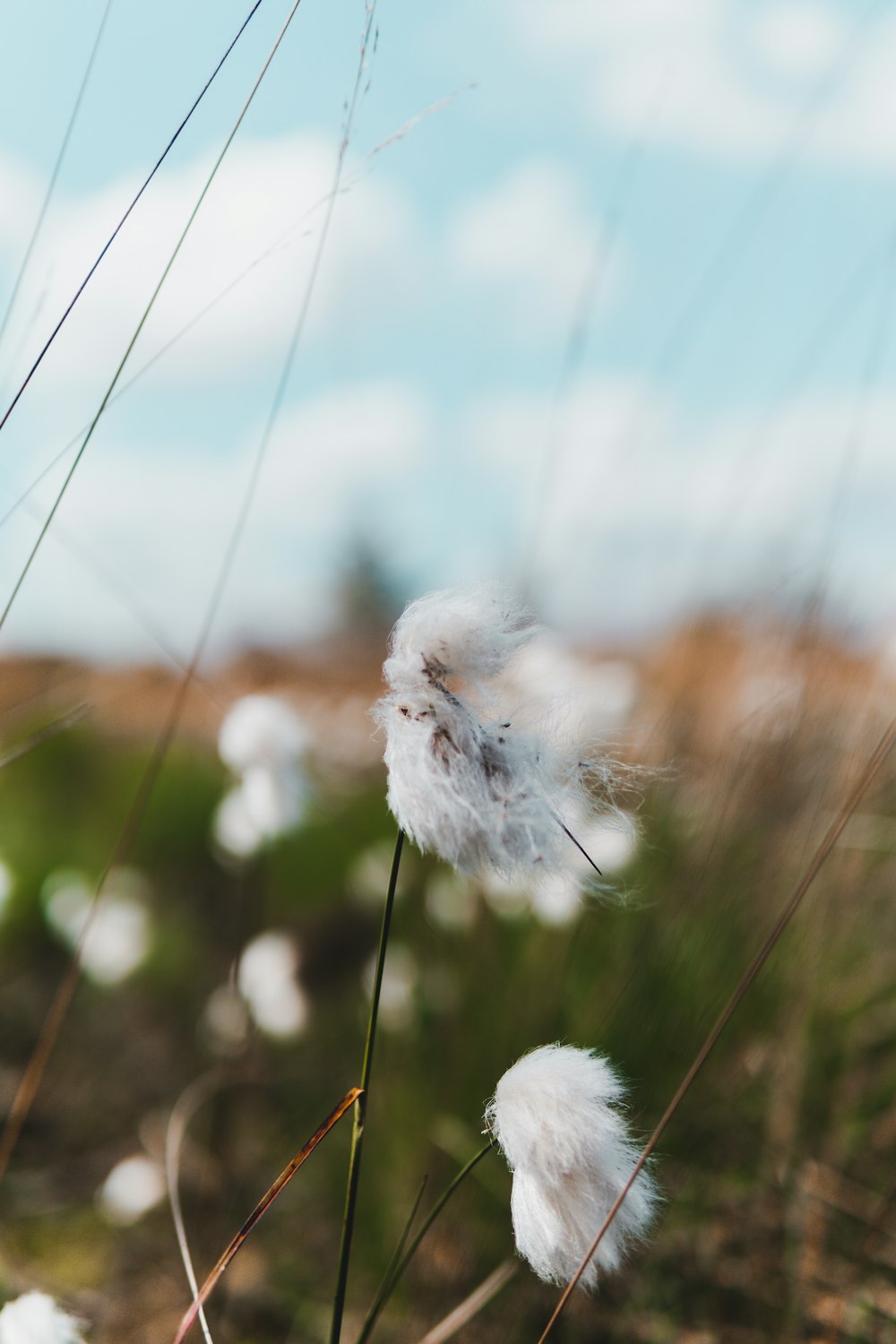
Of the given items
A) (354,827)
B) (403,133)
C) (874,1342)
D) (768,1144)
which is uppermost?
(403,133)

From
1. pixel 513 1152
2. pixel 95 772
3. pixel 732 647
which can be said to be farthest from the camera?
pixel 95 772

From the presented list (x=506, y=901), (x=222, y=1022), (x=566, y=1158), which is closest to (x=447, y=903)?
(x=506, y=901)

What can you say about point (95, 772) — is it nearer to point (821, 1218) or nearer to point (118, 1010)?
point (118, 1010)

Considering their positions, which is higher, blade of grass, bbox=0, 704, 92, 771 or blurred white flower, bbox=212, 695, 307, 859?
blurred white flower, bbox=212, 695, 307, 859

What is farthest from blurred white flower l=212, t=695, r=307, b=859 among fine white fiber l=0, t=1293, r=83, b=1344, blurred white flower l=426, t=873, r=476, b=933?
fine white fiber l=0, t=1293, r=83, b=1344

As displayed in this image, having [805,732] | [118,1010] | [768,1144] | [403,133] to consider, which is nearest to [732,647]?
[805,732]

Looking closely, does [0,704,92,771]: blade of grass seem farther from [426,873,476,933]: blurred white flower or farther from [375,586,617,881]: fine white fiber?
[426,873,476,933]: blurred white flower

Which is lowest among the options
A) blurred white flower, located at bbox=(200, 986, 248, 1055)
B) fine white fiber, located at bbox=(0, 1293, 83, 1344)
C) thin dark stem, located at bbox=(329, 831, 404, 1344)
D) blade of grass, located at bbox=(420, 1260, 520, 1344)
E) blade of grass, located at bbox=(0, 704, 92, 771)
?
blurred white flower, located at bbox=(200, 986, 248, 1055)
